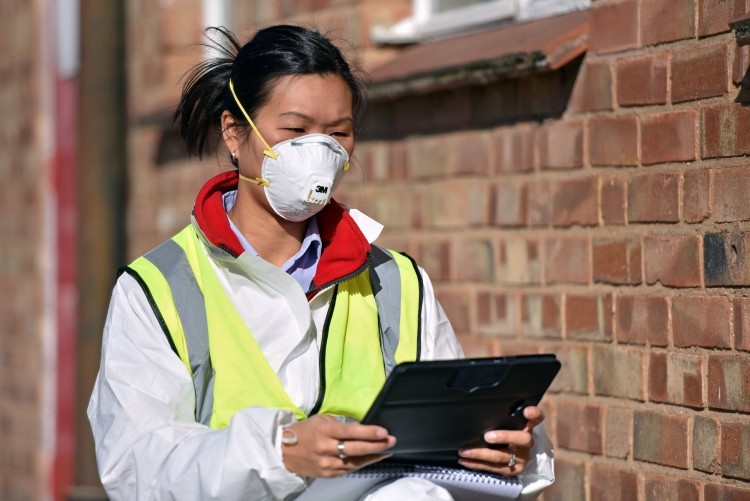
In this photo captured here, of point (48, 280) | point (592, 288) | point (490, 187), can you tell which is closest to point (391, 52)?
point (490, 187)

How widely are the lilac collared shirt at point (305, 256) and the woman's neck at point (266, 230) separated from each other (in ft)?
0.05

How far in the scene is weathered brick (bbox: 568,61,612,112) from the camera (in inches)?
163

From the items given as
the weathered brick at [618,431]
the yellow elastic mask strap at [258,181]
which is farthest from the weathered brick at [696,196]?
the yellow elastic mask strap at [258,181]

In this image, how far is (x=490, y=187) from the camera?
4730 mm

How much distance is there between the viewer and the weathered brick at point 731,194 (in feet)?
11.6

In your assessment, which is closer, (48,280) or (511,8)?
(511,8)

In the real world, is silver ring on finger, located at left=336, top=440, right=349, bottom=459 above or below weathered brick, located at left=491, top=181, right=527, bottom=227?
below

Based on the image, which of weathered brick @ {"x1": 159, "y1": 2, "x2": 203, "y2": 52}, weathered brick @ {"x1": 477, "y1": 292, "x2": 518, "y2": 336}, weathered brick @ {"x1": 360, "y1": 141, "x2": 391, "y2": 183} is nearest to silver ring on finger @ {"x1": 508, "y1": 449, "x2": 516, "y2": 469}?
weathered brick @ {"x1": 477, "y1": 292, "x2": 518, "y2": 336}

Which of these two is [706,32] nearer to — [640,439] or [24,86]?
[640,439]

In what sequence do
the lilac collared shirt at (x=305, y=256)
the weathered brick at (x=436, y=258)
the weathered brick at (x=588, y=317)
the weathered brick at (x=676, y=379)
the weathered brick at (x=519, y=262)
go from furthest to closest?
the weathered brick at (x=436, y=258) < the weathered brick at (x=519, y=262) < the weathered brick at (x=588, y=317) < the weathered brick at (x=676, y=379) < the lilac collared shirt at (x=305, y=256)

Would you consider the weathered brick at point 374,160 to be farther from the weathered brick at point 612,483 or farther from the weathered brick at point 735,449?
the weathered brick at point 735,449

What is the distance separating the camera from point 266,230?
11.0 ft

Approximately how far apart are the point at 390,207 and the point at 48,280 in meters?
→ 4.20

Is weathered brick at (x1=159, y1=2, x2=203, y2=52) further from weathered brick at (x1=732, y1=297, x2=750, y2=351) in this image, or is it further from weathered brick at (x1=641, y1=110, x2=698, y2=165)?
weathered brick at (x1=732, y1=297, x2=750, y2=351)
